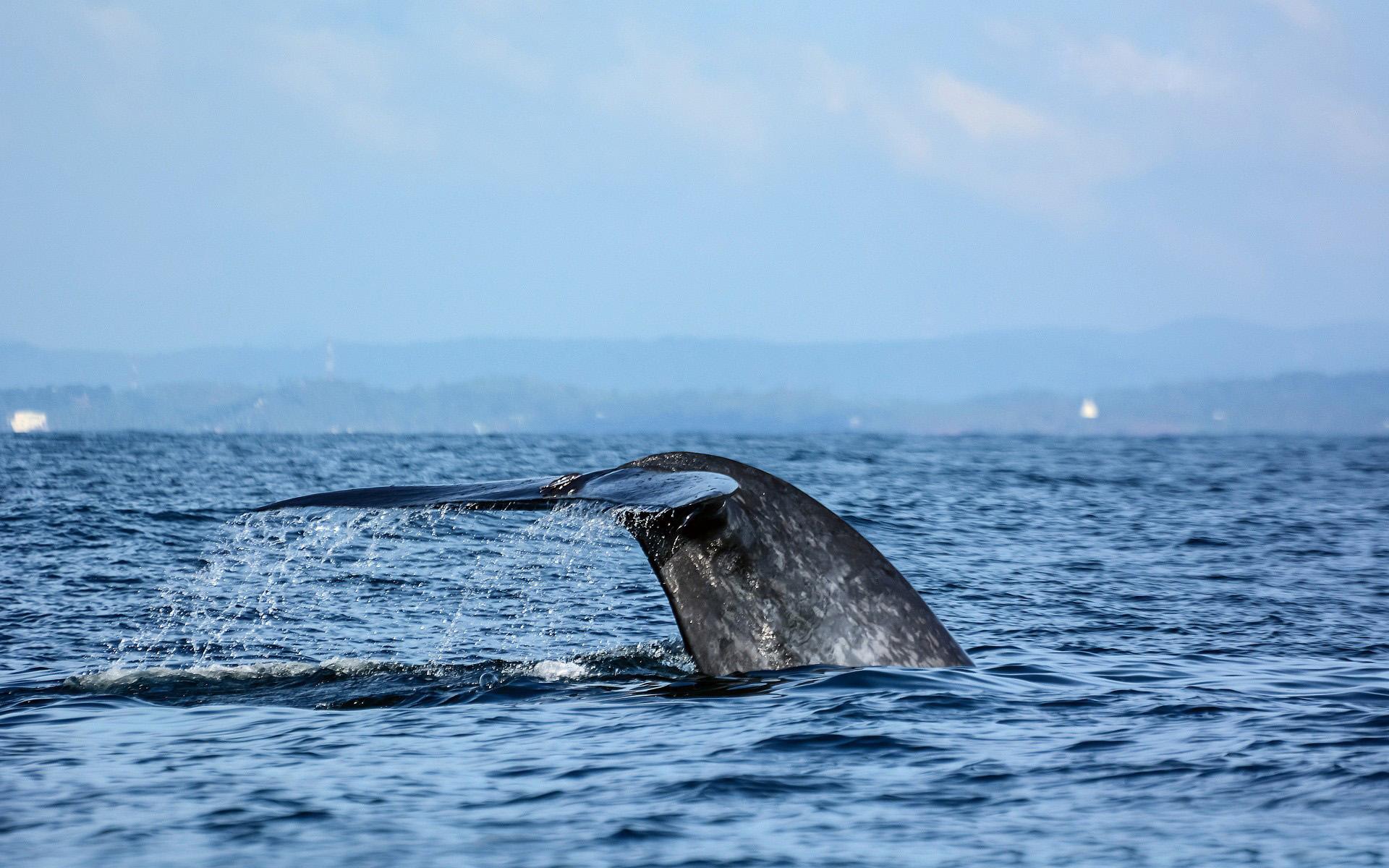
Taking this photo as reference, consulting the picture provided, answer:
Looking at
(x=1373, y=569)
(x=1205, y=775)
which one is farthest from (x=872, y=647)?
(x=1373, y=569)

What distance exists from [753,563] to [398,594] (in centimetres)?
815

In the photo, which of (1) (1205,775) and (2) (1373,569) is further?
(2) (1373,569)

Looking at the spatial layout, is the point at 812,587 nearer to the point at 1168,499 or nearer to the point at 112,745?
the point at 112,745

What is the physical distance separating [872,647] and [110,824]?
394cm

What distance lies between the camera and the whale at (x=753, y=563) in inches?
280

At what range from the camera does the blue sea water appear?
5992mm

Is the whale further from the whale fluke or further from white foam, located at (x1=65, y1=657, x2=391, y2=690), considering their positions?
white foam, located at (x1=65, y1=657, x2=391, y2=690)

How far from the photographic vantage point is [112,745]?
301 inches

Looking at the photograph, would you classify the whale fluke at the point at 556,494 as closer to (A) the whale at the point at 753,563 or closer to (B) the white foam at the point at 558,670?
(A) the whale at the point at 753,563

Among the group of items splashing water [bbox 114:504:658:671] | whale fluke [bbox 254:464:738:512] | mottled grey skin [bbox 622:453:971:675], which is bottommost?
splashing water [bbox 114:504:658:671]

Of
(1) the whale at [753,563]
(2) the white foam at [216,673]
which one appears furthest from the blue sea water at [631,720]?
(1) the whale at [753,563]

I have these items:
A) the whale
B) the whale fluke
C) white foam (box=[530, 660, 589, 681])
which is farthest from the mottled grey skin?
white foam (box=[530, 660, 589, 681])

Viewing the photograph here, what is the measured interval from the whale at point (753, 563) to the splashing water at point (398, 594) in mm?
289

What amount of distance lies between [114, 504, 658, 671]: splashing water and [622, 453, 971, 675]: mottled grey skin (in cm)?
47
